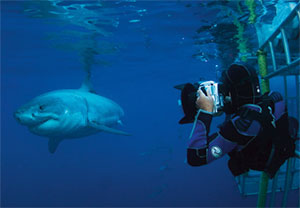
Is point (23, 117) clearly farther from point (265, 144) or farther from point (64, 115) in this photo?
point (265, 144)

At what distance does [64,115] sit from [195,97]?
4.43m

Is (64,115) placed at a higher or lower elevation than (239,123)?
lower

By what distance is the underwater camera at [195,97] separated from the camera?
239 cm

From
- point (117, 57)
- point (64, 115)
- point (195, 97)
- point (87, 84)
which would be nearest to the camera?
point (195, 97)

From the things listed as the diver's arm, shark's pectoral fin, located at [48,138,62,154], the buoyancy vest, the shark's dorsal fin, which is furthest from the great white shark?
the buoyancy vest

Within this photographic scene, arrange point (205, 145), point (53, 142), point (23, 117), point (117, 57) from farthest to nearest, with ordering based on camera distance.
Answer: point (117, 57), point (53, 142), point (23, 117), point (205, 145)

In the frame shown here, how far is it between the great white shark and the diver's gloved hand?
13.6ft

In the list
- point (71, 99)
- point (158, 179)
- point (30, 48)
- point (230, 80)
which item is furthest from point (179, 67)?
point (230, 80)

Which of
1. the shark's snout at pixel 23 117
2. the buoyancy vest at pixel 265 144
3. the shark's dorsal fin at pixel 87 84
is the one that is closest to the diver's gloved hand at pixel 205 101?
the buoyancy vest at pixel 265 144

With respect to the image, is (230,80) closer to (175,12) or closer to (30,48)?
(175,12)

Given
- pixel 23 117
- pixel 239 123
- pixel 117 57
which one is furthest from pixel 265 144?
pixel 117 57

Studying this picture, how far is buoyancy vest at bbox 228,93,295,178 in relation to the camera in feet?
7.23

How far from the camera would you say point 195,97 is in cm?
242

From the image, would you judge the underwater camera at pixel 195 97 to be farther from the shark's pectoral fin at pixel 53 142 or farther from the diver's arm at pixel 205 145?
the shark's pectoral fin at pixel 53 142
